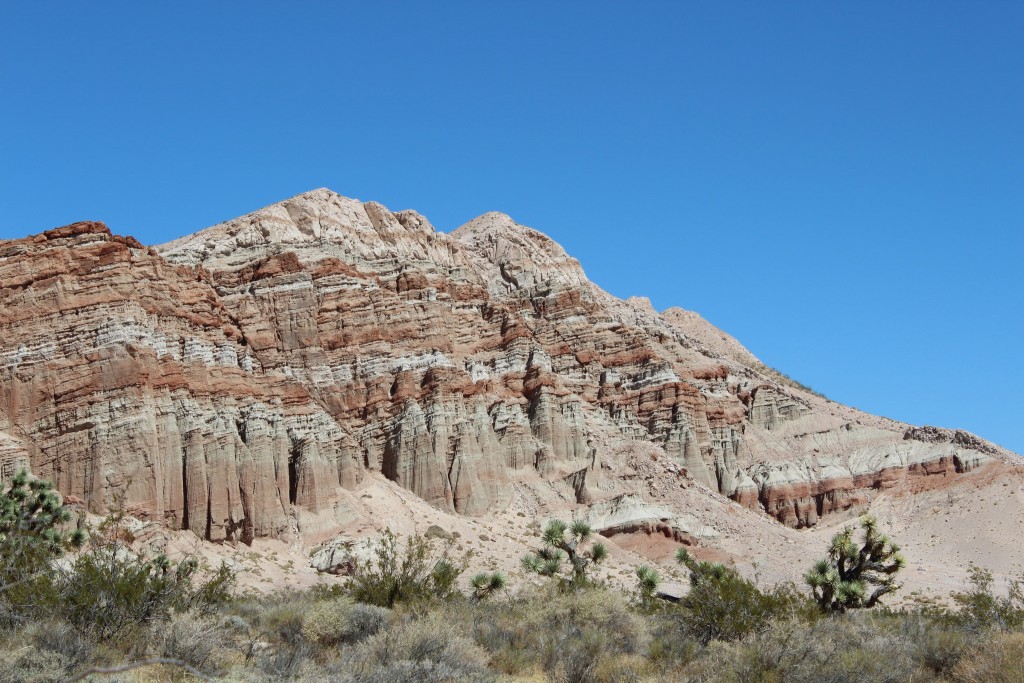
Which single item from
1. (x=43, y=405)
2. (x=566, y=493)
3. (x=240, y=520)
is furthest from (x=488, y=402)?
(x=43, y=405)

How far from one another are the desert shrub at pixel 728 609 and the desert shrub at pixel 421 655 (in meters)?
6.86

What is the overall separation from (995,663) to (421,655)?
10610mm

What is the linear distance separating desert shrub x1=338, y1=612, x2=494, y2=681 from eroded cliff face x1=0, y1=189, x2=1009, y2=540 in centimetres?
2737

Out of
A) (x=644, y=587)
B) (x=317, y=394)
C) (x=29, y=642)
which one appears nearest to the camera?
(x=29, y=642)

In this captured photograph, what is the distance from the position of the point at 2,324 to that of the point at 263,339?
16370 mm

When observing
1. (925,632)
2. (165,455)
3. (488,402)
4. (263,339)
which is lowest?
(925,632)

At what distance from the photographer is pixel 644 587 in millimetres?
36531

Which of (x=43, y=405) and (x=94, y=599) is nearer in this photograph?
(x=94, y=599)

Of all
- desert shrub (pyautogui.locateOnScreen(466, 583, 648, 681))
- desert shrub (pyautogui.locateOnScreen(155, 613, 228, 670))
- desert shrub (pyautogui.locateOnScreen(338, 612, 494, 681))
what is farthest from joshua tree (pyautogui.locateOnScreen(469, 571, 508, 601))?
desert shrub (pyautogui.locateOnScreen(155, 613, 228, 670))

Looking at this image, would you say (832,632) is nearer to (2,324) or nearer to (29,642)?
(29,642)

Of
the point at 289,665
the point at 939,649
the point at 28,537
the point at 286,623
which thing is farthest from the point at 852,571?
the point at 28,537

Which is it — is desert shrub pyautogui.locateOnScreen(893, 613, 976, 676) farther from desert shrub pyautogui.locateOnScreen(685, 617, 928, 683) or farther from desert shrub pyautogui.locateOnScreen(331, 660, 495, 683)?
desert shrub pyautogui.locateOnScreen(331, 660, 495, 683)

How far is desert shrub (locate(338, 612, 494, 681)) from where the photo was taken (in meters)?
17.9

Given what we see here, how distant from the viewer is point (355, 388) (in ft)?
216
